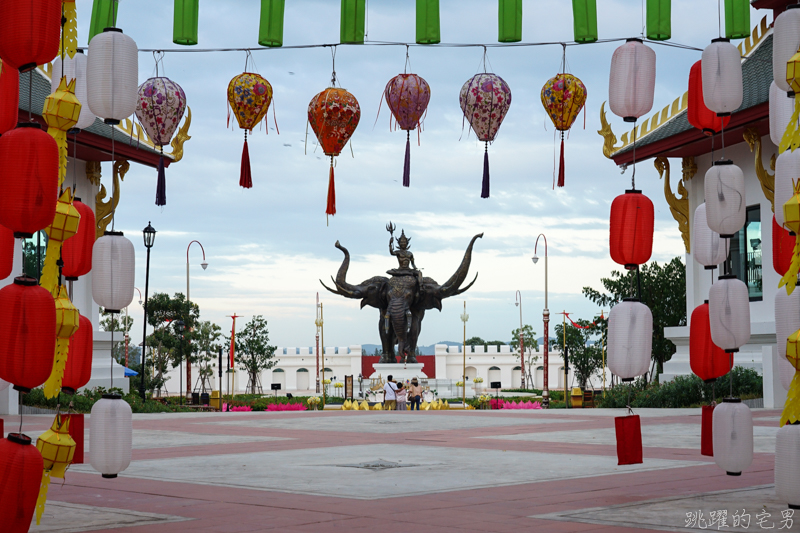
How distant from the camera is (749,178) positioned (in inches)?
924

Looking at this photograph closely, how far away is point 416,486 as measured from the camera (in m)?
7.94

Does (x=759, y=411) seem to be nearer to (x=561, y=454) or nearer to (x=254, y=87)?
(x=561, y=454)

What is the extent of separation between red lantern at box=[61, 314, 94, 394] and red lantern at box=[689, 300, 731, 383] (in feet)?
18.6

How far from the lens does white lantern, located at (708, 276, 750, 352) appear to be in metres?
7.59

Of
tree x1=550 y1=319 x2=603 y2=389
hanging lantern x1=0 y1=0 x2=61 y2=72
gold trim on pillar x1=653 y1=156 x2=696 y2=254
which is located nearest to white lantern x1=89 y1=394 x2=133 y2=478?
hanging lantern x1=0 y1=0 x2=61 y2=72

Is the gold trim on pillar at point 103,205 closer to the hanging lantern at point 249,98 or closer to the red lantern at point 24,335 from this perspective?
the hanging lantern at point 249,98

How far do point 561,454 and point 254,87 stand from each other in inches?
303

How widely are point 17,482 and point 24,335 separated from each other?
0.91 meters

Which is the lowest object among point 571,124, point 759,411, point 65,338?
point 759,411

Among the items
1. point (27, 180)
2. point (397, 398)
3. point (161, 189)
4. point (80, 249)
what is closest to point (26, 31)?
point (27, 180)

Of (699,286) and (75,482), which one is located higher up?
(699,286)

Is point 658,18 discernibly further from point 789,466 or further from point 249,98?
point 789,466

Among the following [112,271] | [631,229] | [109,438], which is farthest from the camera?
[631,229]

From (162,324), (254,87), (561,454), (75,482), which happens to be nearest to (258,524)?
(75,482)
